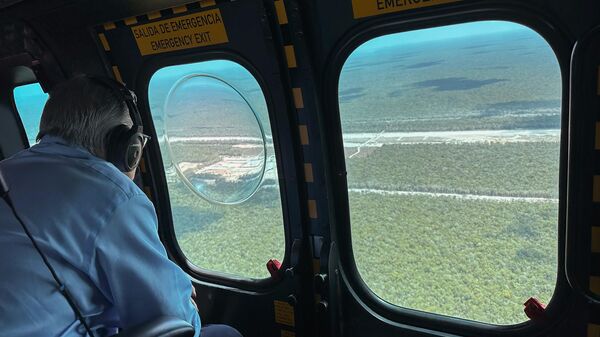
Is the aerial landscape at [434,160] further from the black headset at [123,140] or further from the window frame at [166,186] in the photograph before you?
the black headset at [123,140]

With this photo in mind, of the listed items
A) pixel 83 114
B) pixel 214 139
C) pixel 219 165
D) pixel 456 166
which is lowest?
pixel 456 166

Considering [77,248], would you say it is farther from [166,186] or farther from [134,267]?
[166,186]

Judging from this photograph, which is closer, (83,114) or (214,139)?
(83,114)

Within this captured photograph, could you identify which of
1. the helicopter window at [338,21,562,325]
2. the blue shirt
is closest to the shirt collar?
the blue shirt

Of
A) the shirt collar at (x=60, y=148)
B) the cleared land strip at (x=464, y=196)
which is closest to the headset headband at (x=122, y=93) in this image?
the shirt collar at (x=60, y=148)

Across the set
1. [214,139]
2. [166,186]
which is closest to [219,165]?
[214,139]

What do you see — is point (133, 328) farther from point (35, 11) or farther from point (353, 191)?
point (35, 11)
